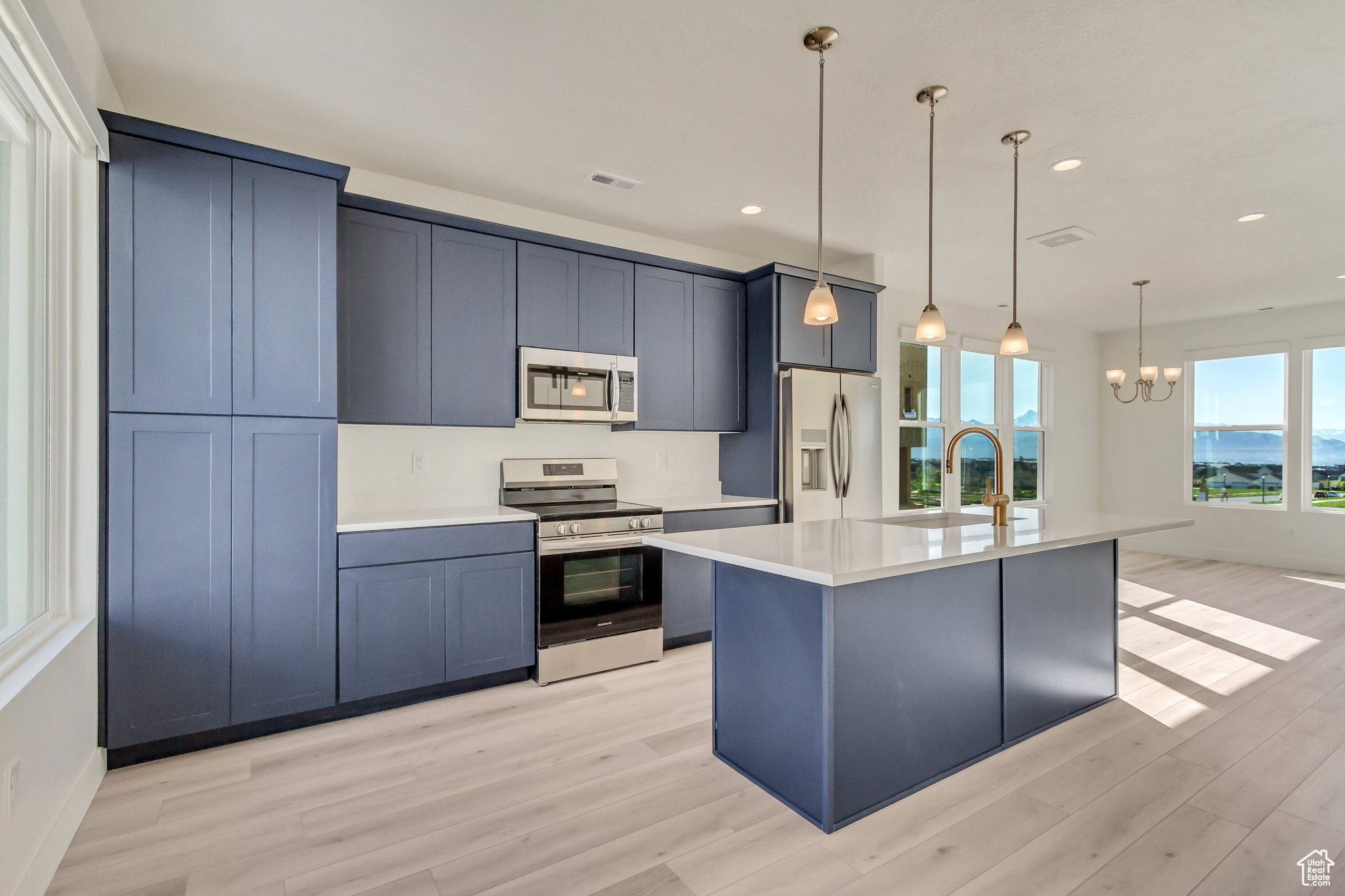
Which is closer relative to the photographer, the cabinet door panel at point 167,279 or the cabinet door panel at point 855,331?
the cabinet door panel at point 167,279

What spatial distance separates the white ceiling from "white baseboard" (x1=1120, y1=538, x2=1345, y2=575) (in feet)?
12.8

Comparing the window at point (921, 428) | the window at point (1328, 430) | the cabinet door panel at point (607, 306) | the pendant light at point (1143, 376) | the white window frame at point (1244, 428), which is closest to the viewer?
the cabinet door panel at point (607, 306)

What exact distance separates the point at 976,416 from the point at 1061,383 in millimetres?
1667

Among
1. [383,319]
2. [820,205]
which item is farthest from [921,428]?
[383,319]

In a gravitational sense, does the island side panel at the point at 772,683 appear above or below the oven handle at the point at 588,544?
below

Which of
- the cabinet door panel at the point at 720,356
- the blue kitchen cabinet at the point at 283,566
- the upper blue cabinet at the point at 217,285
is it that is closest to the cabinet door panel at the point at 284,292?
the upper blue cabinet at the point at 217,285

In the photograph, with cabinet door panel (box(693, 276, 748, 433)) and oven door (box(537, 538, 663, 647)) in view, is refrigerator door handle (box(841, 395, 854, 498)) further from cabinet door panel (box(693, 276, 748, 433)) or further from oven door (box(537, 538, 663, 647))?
oven door (box(537, 538, 663, 647))

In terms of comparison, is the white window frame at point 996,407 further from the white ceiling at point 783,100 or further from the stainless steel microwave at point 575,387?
the stainless steel microwave at point 575,387

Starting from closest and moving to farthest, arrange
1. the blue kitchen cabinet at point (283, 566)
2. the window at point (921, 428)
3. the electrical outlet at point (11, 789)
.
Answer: the electrical outlet at point (11, 789) < the blue kitchen cabinet at point (283, 566) < the window at point (921, 428)

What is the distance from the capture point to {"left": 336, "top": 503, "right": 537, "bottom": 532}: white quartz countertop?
292 centimetres

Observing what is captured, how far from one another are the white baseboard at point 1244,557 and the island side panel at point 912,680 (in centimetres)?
620

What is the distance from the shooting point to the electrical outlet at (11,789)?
1573mm

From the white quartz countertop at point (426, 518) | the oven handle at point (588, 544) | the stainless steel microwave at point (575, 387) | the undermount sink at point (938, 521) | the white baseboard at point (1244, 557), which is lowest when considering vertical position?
the white baseboard at point (1244, 557)

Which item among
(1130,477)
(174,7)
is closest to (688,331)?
(174,7)
